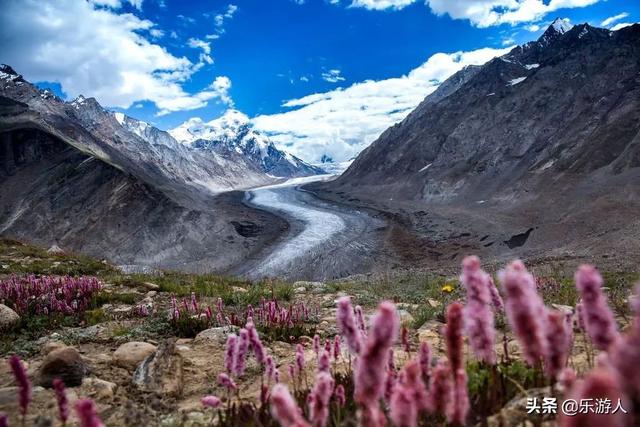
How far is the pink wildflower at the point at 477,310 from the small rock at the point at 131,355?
20.9ft

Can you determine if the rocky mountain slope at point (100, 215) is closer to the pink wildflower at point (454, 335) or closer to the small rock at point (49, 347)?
the small rock at point (49, 347)

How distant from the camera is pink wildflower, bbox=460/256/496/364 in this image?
264cm

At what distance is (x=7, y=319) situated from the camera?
10.2 m

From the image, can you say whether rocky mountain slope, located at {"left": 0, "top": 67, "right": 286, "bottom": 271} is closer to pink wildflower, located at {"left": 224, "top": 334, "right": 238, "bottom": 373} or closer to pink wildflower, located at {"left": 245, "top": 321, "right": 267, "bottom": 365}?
pink wildflower, located at {"left": 224, "top": 334, "right": 238, "bottom": 373}

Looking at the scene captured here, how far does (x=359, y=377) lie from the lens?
2289 mm

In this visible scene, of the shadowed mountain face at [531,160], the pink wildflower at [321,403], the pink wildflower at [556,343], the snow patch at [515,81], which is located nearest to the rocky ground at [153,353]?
the pink wildflower at [556,343]

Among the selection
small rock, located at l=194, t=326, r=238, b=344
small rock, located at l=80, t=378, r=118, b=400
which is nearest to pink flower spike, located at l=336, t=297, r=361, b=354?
small rock, located at l=80, t=378, r=118, b=400

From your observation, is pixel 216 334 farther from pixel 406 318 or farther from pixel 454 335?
pixel 454 335

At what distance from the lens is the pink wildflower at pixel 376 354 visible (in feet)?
7.20

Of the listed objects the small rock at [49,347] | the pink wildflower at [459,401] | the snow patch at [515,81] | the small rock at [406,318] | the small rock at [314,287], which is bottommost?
the small rock at [406,318]

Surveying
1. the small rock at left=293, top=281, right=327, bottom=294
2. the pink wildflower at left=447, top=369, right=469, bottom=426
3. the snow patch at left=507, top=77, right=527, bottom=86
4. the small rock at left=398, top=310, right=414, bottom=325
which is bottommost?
the small rock at left=398, top=310, right=414, bottom=325

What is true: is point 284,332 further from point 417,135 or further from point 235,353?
point 417,135

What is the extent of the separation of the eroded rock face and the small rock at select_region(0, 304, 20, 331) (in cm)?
500

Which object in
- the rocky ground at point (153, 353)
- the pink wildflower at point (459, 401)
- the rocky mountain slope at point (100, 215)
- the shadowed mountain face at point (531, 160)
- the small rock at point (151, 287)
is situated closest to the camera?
the pink wildflower at point (459, 401)
